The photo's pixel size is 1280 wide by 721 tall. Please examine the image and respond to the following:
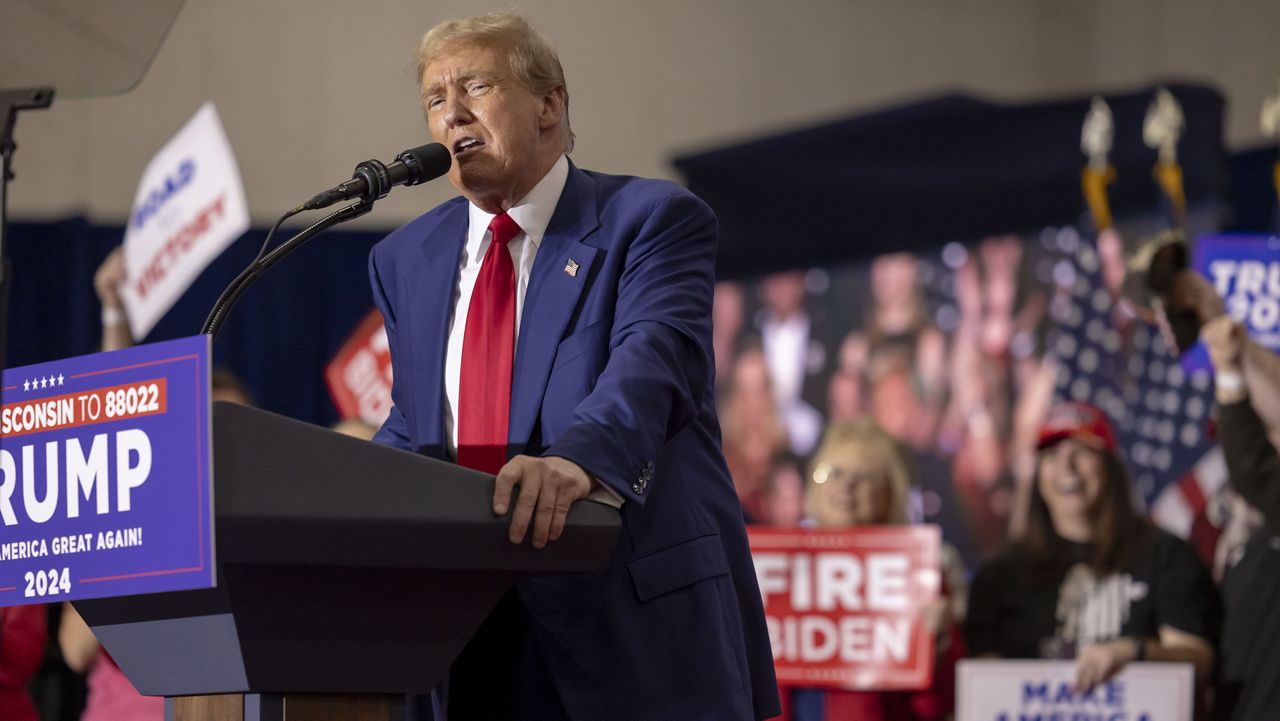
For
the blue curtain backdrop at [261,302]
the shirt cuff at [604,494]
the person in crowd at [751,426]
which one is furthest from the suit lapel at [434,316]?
the person in crowd at [751,426]

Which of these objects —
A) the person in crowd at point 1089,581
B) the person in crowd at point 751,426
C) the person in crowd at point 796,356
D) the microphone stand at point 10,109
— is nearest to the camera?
the microphone stand at point 10,109

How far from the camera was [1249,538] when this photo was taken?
14.8ft

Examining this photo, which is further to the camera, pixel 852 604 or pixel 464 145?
pixel 852 604

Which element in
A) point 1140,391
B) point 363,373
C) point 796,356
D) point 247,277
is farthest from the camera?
point 796,356

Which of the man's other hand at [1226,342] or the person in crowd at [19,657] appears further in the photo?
the man's other hand at [1226,342]

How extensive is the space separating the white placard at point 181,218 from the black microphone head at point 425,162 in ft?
9.13

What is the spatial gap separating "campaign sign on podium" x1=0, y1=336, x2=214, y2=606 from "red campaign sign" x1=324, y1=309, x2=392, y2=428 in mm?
3337

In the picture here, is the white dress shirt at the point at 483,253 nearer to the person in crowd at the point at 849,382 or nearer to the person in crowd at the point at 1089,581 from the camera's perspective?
the person in crowd at the point at 1089,581

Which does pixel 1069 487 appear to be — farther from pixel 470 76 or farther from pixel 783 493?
pixel 470 76

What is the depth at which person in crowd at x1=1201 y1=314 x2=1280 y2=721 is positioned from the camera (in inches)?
158

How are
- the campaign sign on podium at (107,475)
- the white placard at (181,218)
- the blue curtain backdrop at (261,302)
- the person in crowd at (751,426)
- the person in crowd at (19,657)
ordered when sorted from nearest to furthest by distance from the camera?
the campaign sign on podium at (107,475)
the person in crowd at (19,657)
the white placard at (181,218)
the blue curtain backdrop at (261,302)
the person in crowd at (751,426)

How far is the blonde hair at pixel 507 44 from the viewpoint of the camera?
1690 millimetres

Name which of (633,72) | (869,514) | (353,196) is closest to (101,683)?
(869,514)

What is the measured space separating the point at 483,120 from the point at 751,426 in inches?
187
